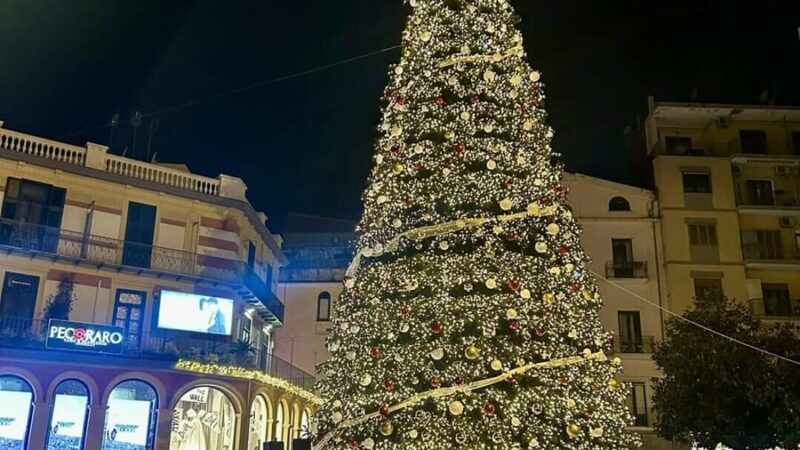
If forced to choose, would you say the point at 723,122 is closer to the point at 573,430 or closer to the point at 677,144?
the point at 677,144

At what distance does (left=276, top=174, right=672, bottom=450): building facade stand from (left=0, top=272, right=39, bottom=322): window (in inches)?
411

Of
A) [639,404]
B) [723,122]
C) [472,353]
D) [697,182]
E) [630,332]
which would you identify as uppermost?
[723,122]

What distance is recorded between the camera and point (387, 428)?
6.83 meters

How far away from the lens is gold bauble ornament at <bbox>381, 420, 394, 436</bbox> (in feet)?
22.4

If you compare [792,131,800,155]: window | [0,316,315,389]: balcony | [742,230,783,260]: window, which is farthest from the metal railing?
[792,131,800,155]: window

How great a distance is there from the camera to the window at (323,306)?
2943 centimetres

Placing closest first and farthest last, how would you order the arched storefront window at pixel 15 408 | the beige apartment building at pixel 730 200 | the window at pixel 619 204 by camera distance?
the arched storefront window at pixel 15 408 → the beige apartment building at pixel 730 200 → the window at pixel 619 204

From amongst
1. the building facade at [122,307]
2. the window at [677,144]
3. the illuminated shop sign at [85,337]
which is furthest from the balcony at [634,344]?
the illuminated shop sign at [85,337]

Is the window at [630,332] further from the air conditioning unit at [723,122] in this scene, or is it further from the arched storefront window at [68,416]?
the arched storefront window at [68,416]

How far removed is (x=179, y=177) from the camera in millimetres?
22375

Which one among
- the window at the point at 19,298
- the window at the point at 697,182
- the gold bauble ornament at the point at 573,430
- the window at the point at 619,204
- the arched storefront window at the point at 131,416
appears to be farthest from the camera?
the window at the point at 619,204

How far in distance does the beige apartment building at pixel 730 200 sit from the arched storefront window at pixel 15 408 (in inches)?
815

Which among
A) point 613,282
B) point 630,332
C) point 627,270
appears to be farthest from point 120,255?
point 627,270

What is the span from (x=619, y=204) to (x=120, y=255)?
18.0 meters
